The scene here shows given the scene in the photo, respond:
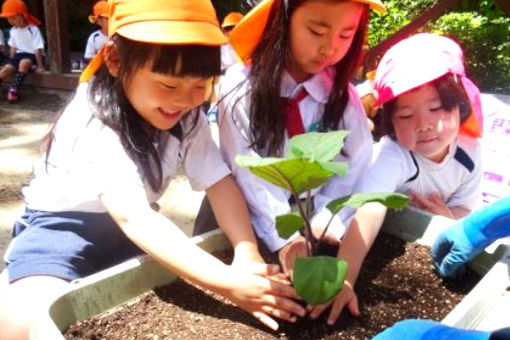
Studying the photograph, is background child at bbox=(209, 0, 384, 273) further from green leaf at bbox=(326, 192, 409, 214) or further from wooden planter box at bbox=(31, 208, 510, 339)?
green leaf at bbox=(326, 192, 409, 214)

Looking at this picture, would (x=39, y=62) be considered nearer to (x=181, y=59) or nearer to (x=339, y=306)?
(x=181, y=59)

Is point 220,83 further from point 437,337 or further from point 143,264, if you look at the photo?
point 437,337

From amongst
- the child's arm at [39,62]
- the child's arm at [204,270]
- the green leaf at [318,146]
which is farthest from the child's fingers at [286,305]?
the child's arm at [39,62]

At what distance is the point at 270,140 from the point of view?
3.75 feet

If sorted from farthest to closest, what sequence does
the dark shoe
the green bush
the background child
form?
the dark shoe → the green bush → the background child

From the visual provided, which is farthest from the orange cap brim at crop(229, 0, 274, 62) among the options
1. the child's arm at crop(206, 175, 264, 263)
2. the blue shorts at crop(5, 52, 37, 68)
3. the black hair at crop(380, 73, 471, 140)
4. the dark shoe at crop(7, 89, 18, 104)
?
the blue shorts at crop(5, 52, 37, 68)

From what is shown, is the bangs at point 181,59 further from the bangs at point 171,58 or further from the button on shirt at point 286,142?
the button on shirt at point 286,142

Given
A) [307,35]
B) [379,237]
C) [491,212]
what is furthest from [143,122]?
[491,212]

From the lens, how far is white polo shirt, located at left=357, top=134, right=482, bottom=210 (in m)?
1.25

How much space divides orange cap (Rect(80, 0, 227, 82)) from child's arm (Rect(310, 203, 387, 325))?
0.41 m

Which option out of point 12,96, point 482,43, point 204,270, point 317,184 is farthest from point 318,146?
point 12,96

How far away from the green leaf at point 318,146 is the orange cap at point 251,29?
0.39 metres

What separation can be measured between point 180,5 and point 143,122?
0.24 m

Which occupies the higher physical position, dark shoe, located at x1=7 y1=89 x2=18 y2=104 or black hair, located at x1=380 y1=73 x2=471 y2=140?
black hair, located at x1=380 y1=73 x2=471 y2=140
